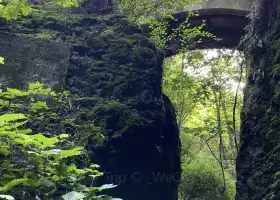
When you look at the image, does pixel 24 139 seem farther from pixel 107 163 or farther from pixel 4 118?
pixel 107 163

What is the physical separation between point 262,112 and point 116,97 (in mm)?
2139

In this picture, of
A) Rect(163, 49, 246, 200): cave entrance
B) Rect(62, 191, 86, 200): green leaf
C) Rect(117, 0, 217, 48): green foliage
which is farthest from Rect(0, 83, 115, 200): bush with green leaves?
Rect(163, 49, 246, 200): cave entrance

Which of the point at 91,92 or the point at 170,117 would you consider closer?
the point at 91,92

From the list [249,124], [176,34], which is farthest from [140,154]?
[176,34]

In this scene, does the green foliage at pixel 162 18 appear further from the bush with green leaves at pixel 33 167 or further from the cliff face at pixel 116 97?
the bush with green leaves at pixel 33 167

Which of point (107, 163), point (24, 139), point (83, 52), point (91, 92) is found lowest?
point (107, 163)

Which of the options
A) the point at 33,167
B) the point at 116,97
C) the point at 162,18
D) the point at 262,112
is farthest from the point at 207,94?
the point at 33,167

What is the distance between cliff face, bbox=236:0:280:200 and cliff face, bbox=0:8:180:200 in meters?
1.24

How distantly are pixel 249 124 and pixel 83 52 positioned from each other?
112 inches

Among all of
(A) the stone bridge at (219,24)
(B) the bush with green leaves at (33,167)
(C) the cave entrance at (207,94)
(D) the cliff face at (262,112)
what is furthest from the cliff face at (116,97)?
(C) the cave entrance at (207,94)

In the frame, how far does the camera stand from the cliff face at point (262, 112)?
406cm

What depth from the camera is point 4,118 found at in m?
1.25

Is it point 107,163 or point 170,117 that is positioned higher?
point 170,117

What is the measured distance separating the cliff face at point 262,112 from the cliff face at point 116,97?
1243 mm
